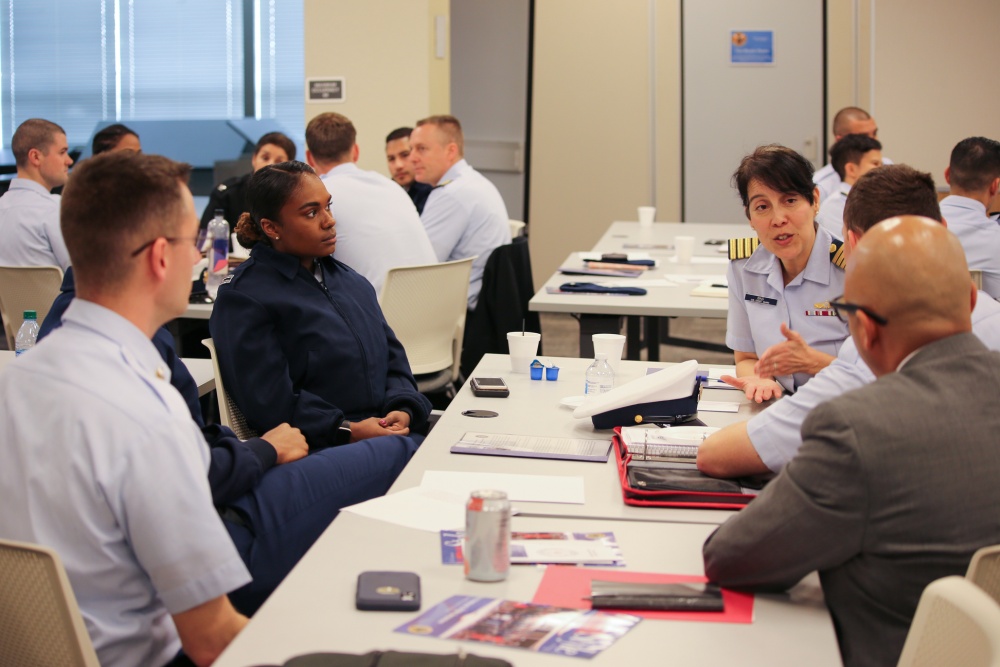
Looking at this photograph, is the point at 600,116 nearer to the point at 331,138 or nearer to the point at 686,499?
the point at 331,138

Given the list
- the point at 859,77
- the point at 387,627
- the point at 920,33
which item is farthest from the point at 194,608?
the point at 859,77

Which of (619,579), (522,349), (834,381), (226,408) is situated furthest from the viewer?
(522,349)

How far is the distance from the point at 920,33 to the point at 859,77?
0.82 meters

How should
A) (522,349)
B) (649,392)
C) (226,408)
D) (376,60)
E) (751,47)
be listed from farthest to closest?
1. (751,47)
2. (376,60)
3. (522,349)
4. (226,408)
5. (649,392)

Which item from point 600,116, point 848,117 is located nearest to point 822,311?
point 848,117

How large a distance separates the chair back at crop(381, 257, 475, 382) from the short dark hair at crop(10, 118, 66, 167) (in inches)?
86.8

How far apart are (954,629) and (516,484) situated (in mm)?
968

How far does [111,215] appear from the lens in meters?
1.57

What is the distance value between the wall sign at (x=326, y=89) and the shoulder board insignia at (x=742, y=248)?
461 centimetres

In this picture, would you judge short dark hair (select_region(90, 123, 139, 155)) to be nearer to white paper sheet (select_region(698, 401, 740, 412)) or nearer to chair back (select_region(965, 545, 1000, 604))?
white paper sheet (select_region(698, 401, 740, 412))

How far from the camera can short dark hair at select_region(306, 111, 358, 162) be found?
473 centimetres

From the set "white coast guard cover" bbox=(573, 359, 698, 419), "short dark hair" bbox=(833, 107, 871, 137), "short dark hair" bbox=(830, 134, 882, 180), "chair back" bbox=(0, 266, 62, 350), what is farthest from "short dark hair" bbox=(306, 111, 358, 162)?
"short dark hair" bbox=(833, 107, 871, 137)

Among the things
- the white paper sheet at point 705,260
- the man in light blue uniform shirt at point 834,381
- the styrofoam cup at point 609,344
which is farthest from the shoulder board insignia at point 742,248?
the white paper sheet at point 705,260

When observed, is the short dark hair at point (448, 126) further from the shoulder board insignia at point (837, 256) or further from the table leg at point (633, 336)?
the shoulder board insignia at point (837, 256)
